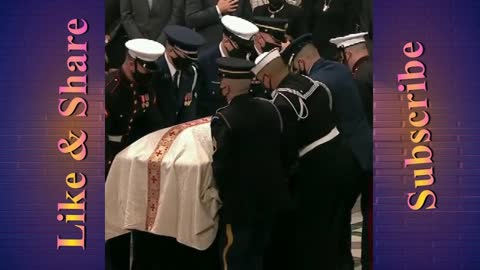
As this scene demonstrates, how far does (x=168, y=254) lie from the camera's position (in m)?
6.73

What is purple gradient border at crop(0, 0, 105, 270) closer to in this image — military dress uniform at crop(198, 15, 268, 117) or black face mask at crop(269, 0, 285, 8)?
military dress uniform at crop(198, 15, 268, 117)

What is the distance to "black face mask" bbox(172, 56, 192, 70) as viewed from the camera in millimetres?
6770

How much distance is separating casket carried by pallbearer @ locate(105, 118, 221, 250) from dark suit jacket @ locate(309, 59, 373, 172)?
2.63 feet

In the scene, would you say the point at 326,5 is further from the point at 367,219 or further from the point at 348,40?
the point at 367,219

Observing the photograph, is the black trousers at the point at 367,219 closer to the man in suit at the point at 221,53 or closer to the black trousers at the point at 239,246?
the black trousers at the point at 239,246

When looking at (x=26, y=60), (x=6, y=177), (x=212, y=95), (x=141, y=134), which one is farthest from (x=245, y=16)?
(x=6, y=177)

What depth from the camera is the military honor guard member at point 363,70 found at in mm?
6816

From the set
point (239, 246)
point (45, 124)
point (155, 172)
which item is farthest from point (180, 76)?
point (239, 246)

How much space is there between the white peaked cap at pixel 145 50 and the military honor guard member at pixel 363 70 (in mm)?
1088

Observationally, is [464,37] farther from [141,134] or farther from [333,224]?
[141,134]

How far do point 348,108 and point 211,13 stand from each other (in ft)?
3.44

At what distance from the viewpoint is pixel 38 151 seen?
271 inches

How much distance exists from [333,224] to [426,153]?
2.41 ft

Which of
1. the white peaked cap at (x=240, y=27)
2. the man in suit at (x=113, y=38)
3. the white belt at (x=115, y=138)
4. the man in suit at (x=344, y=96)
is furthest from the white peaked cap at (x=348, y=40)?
the white belt at (x=115, y=138)
